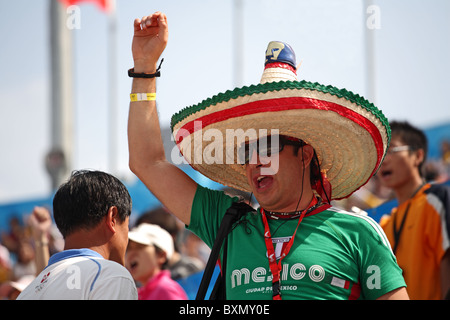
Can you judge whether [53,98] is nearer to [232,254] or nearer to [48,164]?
[48,164]

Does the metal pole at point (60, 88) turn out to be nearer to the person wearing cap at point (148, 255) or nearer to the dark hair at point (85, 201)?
the person wearing cap at point (148, 255)

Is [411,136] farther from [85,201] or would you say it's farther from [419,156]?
[85,201]

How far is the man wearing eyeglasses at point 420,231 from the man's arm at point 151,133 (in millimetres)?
1908

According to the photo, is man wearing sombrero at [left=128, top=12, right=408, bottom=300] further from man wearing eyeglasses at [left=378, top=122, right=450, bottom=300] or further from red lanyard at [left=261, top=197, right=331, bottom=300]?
man wearing eyeglasses at [left=378, top=122, right=450, bottom=300]

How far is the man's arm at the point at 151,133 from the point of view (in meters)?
2.86

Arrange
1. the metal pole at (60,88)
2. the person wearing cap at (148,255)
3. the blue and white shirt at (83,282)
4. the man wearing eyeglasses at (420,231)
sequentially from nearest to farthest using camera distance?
the blue and white shirt at (83,282), the man wearing eyeglasses at (420,231), the person wearing cap at (148,255), the metal pole at (60,88)

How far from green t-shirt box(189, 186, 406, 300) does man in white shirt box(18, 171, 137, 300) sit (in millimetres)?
524

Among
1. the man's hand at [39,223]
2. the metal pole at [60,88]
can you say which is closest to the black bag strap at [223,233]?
the man's hand at [39,223]

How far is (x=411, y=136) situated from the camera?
4621 millimetres

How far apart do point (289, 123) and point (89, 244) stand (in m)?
0.99

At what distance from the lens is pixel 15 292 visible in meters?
4.14

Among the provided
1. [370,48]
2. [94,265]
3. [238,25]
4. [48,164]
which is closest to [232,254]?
[94,265]
